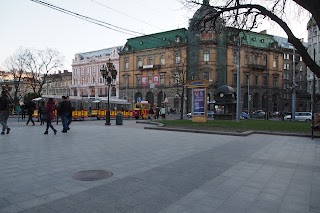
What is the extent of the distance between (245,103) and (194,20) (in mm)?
49546

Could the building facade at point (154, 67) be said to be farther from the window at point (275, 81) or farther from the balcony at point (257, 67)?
the window at point (275, 81)

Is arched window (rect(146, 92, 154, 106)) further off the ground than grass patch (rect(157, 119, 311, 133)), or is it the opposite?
arched window (rect(146, 92, 154, 106))

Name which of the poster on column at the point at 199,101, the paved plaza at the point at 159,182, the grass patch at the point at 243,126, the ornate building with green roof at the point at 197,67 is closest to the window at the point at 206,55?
the ornate building with green roof at the point at 197,67

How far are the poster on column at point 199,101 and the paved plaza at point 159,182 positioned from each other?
1354 cm

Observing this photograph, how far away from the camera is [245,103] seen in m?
56.7

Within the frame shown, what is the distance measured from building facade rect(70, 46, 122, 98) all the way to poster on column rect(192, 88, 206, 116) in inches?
1993

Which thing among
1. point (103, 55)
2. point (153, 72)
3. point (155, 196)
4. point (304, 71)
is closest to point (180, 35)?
point (153, 72)

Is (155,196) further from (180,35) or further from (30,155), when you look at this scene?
(180,35)

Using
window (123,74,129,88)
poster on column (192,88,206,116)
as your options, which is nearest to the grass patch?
poster on column (192,88,206,116)

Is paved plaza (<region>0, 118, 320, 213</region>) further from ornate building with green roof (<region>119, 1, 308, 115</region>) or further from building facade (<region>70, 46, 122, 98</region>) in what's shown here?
building facade (<region>70, 46, 122, 98</region>)

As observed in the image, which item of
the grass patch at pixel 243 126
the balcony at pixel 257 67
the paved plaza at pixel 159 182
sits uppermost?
the balcony at pixel 257 67

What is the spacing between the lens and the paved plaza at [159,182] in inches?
145

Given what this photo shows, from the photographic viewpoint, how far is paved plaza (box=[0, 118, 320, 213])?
12.1 ft

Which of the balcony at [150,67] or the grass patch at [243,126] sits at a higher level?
the balcony at [150,67]
